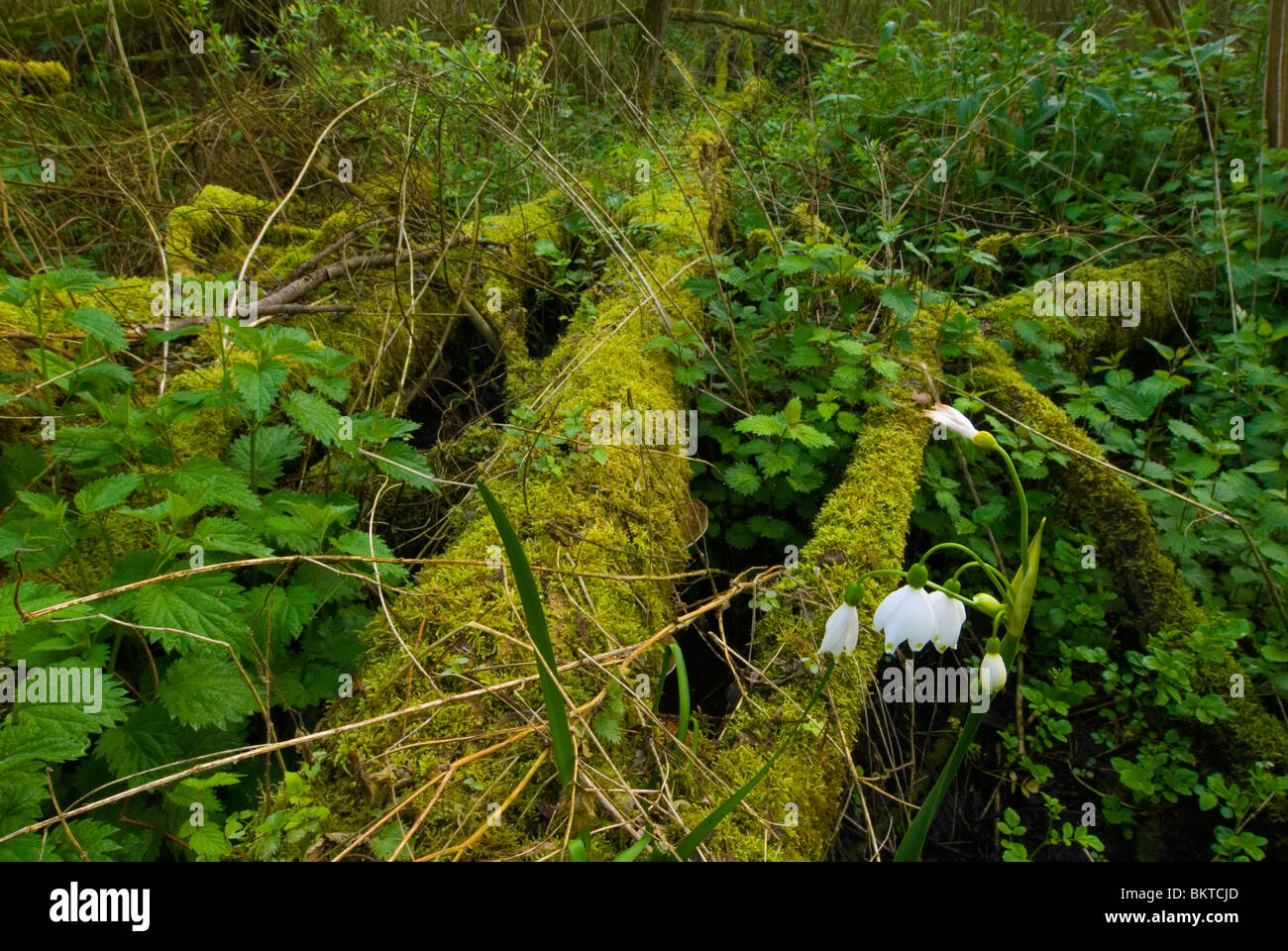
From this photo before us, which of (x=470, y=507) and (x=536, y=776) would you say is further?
(x=470, y=507)

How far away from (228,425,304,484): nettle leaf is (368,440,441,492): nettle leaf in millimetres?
246

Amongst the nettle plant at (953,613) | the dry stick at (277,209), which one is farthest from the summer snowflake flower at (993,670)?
the dry stick at (277,209)

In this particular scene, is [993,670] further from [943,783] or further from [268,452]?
[268,452]

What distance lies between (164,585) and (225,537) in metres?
0.16

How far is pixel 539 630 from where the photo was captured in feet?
3.43

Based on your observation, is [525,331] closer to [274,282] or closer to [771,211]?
[274,282]

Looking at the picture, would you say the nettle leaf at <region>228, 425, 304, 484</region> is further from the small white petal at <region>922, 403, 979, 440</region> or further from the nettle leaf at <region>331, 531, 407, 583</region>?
the small white petal at <region>922, 403, 979, 440</region>

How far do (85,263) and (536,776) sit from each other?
3277mm

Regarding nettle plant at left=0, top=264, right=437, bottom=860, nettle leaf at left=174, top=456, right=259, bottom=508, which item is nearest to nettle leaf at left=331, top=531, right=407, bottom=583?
nettle plant at left=0, top=264, right=437, bottom=860

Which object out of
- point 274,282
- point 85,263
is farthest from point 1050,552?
point 85,263

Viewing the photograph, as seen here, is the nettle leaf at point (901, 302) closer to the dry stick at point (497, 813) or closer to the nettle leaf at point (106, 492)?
the dry stick at point (497, 813)

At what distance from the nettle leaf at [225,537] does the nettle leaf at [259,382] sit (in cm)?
29

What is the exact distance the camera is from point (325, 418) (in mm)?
1800

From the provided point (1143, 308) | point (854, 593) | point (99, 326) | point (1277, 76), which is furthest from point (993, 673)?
point (1277, 76)
